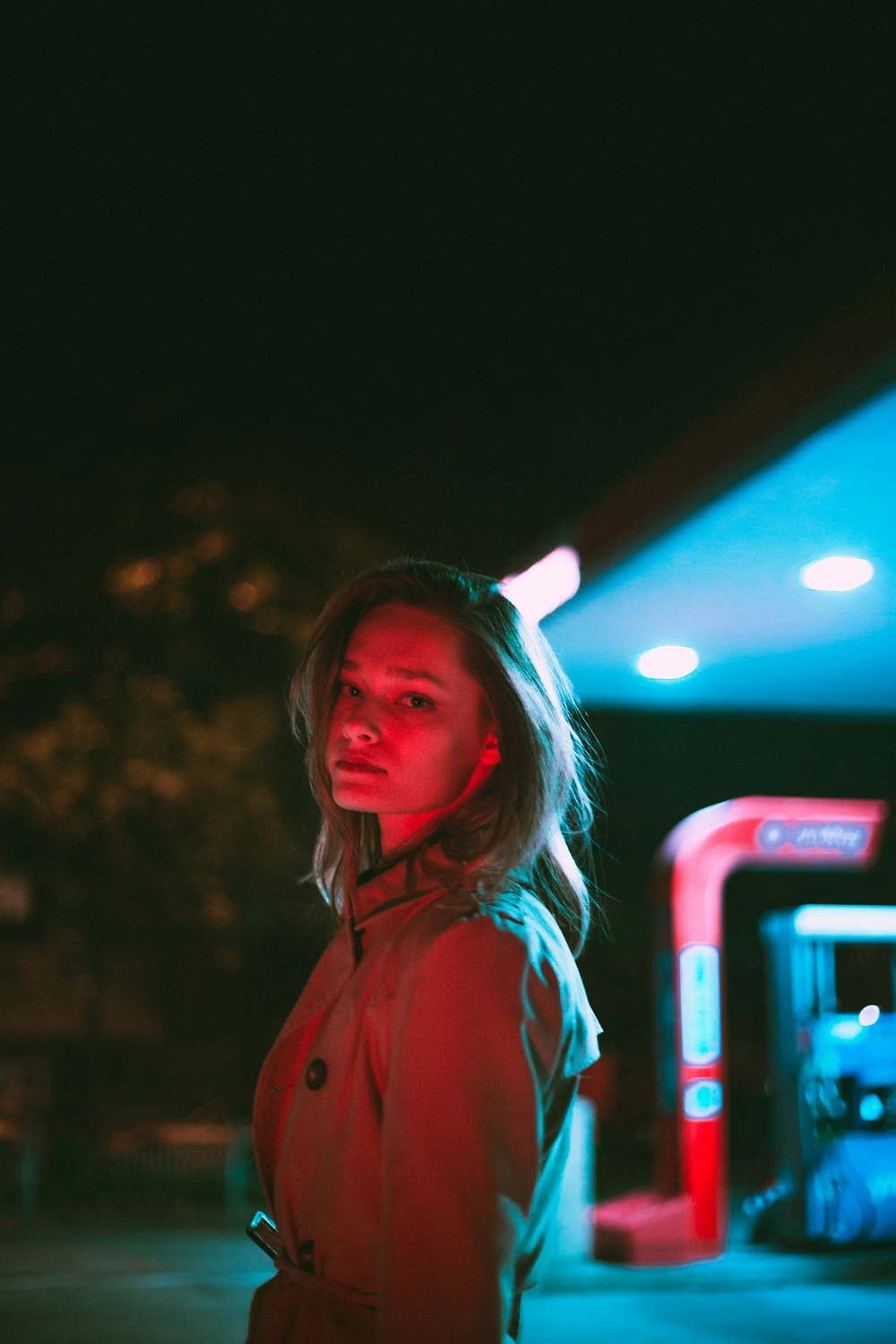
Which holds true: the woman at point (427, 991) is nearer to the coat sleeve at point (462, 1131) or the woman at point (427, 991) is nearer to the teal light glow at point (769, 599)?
the coat sleeve at point (462, 1131)

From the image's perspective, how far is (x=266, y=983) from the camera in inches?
886

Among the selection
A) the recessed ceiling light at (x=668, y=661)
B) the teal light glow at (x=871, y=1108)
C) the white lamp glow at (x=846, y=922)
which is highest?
the recessed ceiling light at (x=668, y=661)

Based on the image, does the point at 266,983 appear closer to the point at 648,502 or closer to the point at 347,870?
the point at 648,502

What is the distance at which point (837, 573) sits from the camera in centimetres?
690

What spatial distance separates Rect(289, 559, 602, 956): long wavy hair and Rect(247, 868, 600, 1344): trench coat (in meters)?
0.09

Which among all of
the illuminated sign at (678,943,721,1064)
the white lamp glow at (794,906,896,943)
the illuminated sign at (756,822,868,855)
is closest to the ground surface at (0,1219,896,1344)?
the illuminated sign at (678,943,721,1064)

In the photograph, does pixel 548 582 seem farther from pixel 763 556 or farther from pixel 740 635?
pixel 740 635

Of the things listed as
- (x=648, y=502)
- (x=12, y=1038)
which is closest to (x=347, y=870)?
(x=648, y=502)

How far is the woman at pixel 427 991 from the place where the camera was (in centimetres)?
147

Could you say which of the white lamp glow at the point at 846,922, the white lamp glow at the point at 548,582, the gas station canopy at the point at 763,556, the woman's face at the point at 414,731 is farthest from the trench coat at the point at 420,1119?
the white lamp glow at the point at 846,922

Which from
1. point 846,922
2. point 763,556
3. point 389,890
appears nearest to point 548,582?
point 763,556

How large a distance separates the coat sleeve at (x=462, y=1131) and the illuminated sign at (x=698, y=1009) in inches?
317

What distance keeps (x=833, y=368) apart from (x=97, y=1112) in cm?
1652

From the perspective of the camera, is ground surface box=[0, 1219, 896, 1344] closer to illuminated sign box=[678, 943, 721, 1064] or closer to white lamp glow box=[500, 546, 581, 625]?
illuminated sign box=[678, 943, 721, 1064]
